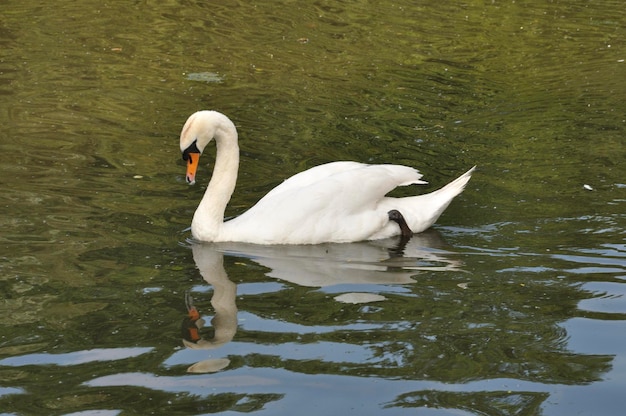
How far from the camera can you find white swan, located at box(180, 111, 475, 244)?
8188 mm

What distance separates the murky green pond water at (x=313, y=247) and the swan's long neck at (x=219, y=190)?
0.20 metres

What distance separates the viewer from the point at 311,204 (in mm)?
8219

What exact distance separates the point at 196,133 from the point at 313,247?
115 cm

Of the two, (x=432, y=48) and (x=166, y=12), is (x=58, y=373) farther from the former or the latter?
(x=166, y=12)

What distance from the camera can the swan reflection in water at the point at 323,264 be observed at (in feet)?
23.1

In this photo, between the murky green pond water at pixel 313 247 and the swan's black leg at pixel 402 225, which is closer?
the murky green pond water at pixel 313 247

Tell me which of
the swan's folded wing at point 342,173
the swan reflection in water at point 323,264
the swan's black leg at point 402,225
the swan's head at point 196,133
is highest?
the swan's head at point 196,133

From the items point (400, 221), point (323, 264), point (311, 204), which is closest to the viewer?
point (323, 264)

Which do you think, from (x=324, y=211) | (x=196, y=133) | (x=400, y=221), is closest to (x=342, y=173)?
(x=324, y=211)

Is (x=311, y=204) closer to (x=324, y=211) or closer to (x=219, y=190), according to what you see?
(x=324, y=211)

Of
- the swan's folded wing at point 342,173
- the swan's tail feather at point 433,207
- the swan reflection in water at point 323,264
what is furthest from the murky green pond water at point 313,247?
the swan's folded wing at point 342,173

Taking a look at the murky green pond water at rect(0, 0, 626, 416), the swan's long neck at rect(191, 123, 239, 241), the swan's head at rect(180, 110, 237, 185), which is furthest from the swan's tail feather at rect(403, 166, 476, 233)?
the swan's head at rect(180, 110, 237, 185)

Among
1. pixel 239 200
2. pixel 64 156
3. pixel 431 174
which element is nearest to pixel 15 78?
pixel 64 156

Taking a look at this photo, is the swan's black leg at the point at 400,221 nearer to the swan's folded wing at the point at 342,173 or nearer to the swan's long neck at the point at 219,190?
the swan's folded wing at the point at 342,173
